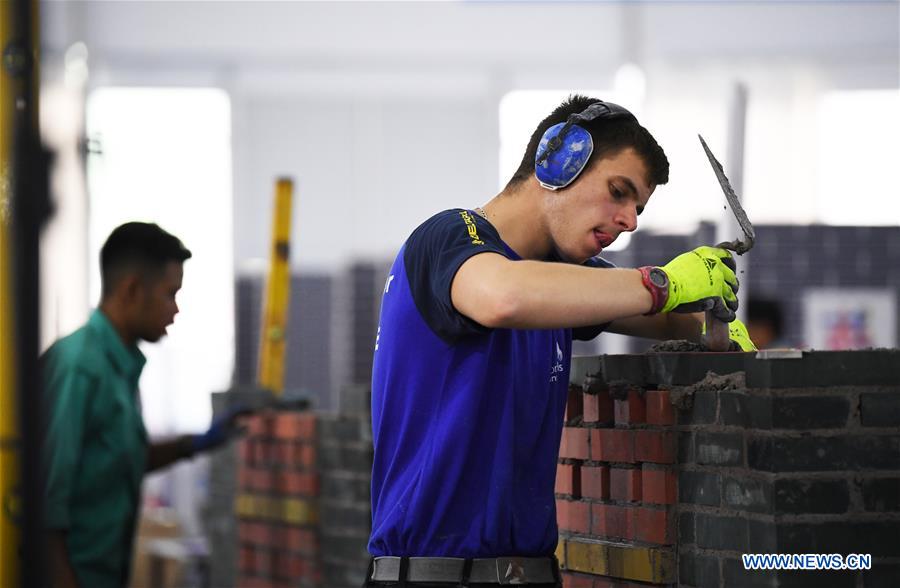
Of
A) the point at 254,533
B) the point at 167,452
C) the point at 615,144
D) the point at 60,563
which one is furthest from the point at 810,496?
the point at 254,533

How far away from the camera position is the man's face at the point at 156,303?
3.80 metres

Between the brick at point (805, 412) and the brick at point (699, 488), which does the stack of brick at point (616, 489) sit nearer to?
the brick at point (699, 488)

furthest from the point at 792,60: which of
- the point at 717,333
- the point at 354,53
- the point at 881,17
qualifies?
the point at 717,333

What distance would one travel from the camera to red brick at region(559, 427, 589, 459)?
3.03 metres

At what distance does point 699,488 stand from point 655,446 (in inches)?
6.0

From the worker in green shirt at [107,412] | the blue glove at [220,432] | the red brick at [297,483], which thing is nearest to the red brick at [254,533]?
the red brick at [297,483]

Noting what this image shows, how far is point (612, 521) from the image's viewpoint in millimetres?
2900

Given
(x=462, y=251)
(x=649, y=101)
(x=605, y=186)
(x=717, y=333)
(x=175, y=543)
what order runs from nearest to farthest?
1. (x=462, y=251)
2. (x=605, y=186)
3. (x=717, y=333)
4. (x=175, y=543)
5. (x=649, y=101)

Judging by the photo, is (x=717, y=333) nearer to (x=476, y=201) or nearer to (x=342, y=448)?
(x=342, y=448)

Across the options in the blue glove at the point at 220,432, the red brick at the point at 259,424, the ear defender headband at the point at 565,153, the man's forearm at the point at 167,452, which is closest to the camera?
the ear defender headband at the point at 565,153

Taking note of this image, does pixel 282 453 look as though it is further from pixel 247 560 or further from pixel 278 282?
pixel 278 282

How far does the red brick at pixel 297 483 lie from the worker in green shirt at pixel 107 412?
6.20ft

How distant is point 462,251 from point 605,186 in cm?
42

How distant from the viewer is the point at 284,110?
41.5 feet
